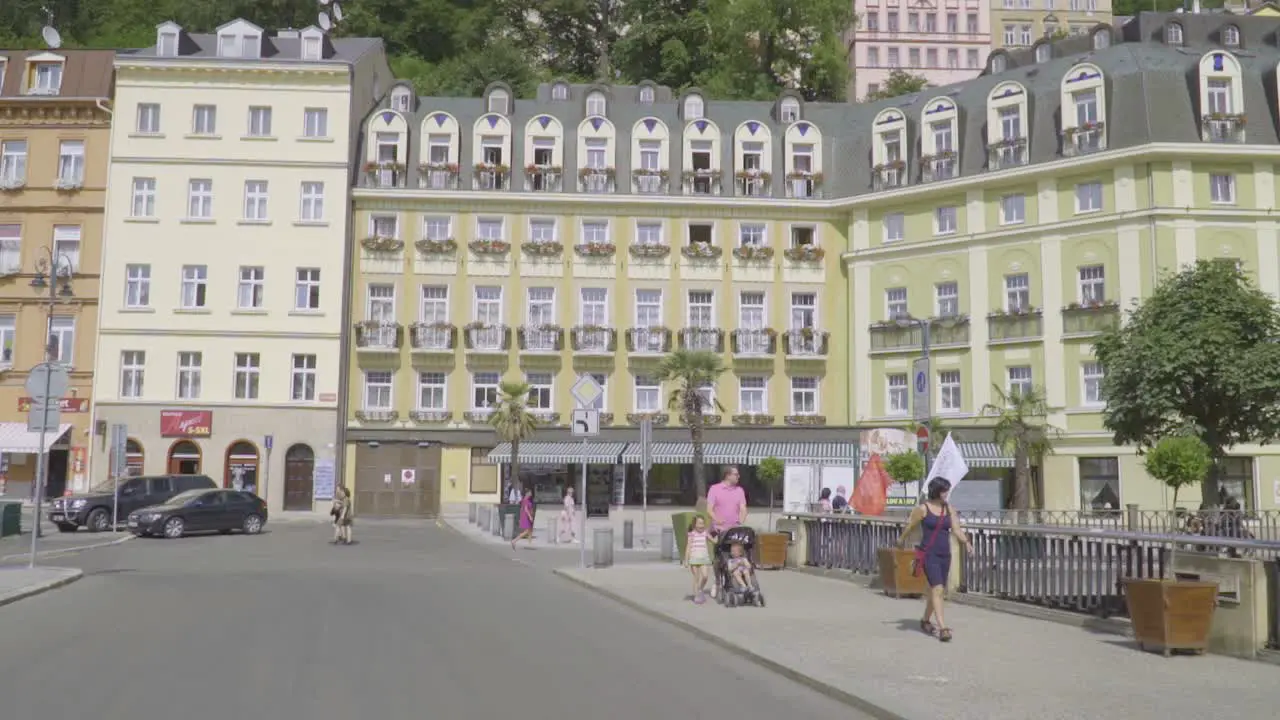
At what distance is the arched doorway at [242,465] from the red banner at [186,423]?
120cm

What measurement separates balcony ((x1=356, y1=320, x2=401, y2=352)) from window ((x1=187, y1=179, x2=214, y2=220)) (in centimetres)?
811

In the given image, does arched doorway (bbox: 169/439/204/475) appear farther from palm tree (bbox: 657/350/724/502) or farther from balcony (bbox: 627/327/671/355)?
palm tree (bbox: 657/350/724/502)

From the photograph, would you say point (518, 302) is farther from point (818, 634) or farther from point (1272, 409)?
point (818, 634)

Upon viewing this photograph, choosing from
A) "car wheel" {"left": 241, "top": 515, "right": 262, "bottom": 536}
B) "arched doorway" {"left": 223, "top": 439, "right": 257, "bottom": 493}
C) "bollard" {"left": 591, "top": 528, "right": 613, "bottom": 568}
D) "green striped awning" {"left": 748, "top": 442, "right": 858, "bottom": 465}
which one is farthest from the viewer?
"arched doorway" {"left": 223, "top": 439, "right": 257, "bottom": 493}

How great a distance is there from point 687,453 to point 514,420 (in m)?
7.47

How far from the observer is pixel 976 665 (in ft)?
37.3

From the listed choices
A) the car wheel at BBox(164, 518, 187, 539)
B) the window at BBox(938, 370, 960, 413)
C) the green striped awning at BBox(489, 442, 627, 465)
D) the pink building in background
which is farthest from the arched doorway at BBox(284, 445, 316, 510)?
the pink building in background

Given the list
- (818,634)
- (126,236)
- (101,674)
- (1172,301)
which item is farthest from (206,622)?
(126,236)

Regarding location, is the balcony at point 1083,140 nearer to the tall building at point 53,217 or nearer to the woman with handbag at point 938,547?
the woman with handbag at point 938,547

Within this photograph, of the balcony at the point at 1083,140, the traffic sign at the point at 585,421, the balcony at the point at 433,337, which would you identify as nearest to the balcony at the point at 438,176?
the balcony at the point at 433,337

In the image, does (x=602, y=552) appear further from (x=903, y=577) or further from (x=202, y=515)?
(x=202, y=515)

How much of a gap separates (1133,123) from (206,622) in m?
38.8

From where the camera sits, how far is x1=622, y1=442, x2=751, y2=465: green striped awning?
48.5 m

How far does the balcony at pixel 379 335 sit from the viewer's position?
164ft
